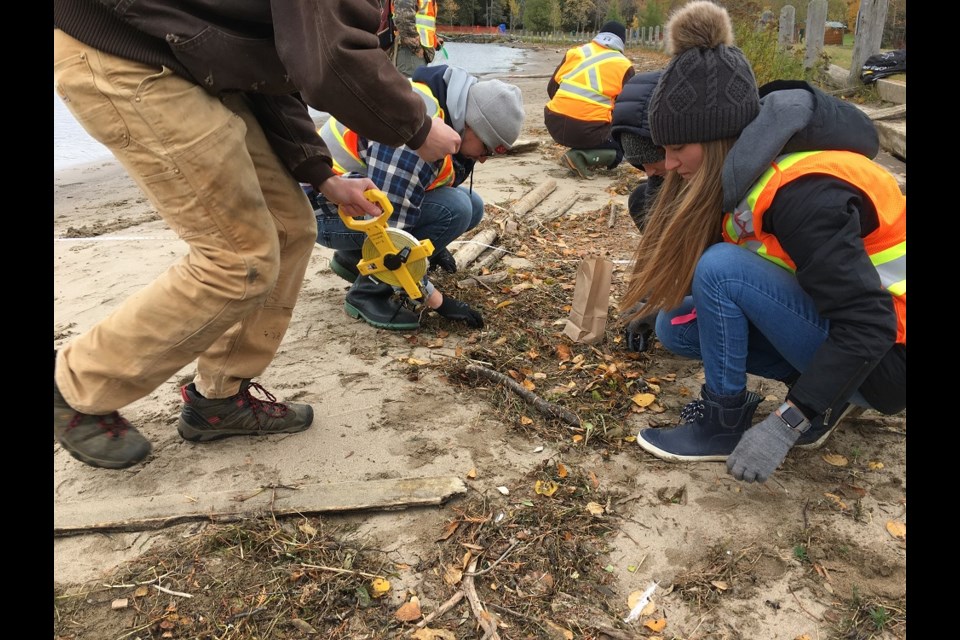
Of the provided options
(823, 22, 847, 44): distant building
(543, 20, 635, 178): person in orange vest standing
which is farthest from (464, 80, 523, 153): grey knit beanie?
(823, 22, 847, 44): distant building

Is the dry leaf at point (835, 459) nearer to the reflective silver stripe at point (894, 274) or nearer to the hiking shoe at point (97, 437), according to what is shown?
the reflective silver stripe at point (894, 274)

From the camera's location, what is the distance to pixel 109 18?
1725mm

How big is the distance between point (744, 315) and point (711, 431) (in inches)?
16.8

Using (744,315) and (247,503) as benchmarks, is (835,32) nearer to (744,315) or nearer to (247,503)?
(744,315)

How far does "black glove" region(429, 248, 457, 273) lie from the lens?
3.97 m

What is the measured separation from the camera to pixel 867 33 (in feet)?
31.4

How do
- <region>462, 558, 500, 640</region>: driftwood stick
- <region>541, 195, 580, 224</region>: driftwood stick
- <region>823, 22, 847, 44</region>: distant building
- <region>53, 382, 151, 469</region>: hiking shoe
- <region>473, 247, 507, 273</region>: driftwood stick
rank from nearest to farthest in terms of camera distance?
<region>462, 558, 500, 640</region>: driftwood stick < <region>53, 382, 151, 469</region>: hiking shoe < <region>473, 247, 507, 273</region>: driftwood stick < <region>541, 195, 580, 224</region>: driftwood stick < <region>823, 22, 847, 44</region>: distant building

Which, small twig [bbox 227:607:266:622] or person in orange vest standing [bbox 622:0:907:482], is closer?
small twig [bbox 227:607:266:622]

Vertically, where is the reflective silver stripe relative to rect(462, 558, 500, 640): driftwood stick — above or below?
above

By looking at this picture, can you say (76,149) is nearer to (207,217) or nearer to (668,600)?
(207,217)

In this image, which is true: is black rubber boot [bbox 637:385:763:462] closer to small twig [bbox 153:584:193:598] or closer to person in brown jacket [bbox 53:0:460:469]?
person in brown jacket [bbox 53:0:460:469]

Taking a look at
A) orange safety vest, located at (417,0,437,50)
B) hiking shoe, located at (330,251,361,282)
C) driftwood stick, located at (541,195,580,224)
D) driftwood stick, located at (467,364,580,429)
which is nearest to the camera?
driftwood stick, located at (467,364,580,429)

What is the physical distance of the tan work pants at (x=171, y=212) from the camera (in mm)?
1765

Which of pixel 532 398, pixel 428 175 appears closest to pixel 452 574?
pixel 532 398
